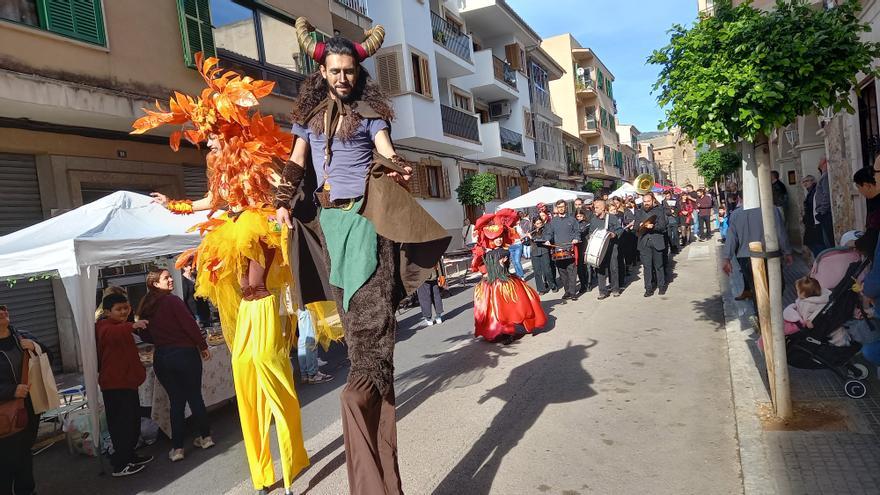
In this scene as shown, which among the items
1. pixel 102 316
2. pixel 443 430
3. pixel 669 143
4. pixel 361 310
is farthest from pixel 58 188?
pixel 669 143

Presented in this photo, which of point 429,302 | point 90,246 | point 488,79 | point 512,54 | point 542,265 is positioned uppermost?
point 512,54

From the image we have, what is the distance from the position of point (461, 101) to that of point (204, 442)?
22.2 metres

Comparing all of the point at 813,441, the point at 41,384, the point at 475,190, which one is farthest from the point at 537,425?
the point at 475,190

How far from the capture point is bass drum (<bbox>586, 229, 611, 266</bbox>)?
10.3 m

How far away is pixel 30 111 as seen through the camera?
343 inches

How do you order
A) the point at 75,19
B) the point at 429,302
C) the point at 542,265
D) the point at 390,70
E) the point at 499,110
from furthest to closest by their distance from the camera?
the point at 499,110 < the point at 390,70 < the point at 542,265 < the point at 429,302 < the point at 75,19

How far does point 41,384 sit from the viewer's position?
15.2ft

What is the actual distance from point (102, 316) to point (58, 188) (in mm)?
5742

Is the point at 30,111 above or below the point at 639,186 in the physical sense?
above

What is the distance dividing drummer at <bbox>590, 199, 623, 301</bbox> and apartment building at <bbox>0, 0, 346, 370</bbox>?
8227 mm

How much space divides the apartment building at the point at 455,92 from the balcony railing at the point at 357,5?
0.82m

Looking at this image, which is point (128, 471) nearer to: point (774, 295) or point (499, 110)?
point (774, 295)

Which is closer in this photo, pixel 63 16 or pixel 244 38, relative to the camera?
pixel 63 16

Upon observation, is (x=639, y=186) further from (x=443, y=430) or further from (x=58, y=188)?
(x=58, y=188)
